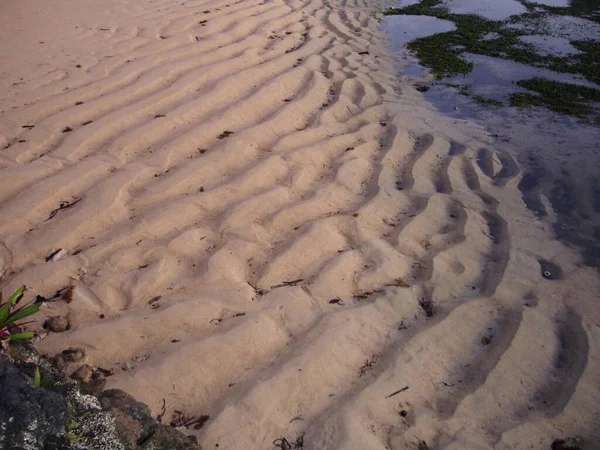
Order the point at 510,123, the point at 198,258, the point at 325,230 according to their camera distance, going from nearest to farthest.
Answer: the point at 198,258
the point at 325,230
the point at 510,123

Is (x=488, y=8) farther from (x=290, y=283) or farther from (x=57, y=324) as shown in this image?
(x=57, y=324)

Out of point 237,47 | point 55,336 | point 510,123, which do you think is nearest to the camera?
point 55,336

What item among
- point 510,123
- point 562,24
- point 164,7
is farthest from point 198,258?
point 562,24

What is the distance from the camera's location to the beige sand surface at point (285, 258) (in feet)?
5.60

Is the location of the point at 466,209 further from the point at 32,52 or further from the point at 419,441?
the point at 32,52

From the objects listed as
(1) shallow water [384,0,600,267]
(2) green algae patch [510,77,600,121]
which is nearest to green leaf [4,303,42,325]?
(1) shallow water [384,0,600,267]

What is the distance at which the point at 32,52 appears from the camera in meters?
3.73

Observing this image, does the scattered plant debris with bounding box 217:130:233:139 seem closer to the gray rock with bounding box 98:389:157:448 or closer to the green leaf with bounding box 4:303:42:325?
the green leaf with bounding box 4:303:42:325

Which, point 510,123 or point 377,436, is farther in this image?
point 510,123

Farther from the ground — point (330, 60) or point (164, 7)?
point (164, 7)

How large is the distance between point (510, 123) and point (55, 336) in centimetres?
382

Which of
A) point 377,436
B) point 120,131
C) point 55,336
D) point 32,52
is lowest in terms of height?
point 377,436

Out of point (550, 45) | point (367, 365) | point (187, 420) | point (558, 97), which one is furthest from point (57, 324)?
point (550, 45)

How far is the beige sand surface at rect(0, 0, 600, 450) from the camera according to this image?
171cm
